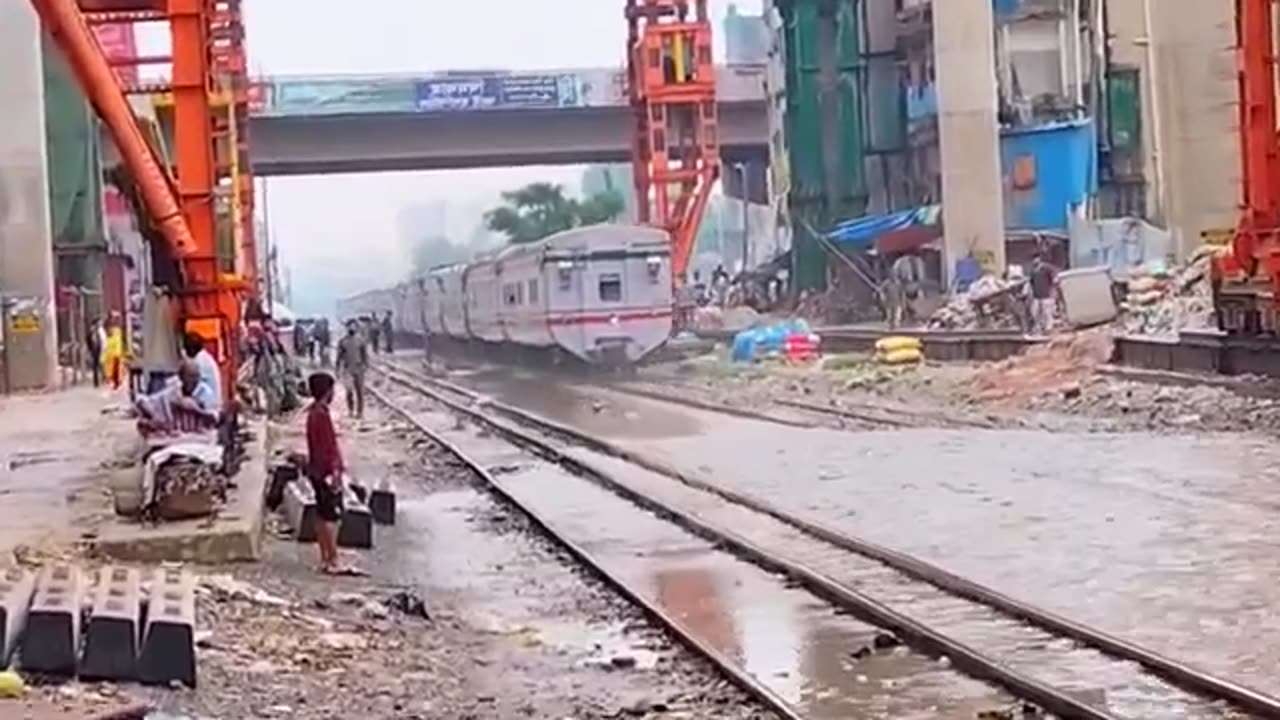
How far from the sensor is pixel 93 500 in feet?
71.3

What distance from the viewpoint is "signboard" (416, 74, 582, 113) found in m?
83.4

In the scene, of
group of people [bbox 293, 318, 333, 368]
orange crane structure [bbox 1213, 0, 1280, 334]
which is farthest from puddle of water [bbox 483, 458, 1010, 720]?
group of people [bbox 293, 318, 333, 368]

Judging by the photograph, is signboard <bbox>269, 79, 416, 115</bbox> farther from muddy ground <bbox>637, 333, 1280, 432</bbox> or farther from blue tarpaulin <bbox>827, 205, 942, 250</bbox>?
muddy ground <bbox>637, 333, 1280, 432</bbox>

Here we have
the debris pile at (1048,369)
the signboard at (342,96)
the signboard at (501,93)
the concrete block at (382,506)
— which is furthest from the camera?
the signboard at (501,93)

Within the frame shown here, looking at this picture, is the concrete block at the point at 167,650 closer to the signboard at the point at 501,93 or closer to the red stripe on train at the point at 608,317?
the red stripe on train at the point at 608,317

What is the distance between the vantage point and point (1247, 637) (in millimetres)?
12617

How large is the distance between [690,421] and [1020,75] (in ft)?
124

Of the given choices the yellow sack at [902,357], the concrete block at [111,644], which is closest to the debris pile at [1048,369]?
the yellow sack at [902,357]

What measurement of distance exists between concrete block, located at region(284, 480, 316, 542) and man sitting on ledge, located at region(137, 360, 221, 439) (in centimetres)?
125

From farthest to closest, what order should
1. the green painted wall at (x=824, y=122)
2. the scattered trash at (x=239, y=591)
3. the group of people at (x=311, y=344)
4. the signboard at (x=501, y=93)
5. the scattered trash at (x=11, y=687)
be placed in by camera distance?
the signboard at (x=501, y=93), the green painted wall at (x=824, y=122), the group of people at (x=311, y=344), the scattered trash at (x=239, y=591), the scattered trash at (x=11, y=687)

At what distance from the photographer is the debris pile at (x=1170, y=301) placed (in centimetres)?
3725

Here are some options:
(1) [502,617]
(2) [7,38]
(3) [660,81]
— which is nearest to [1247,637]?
(1) [502,617]

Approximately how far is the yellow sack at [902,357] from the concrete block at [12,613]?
1384 inches

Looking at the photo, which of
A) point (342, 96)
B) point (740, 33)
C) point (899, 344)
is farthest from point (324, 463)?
point (740, 33)
